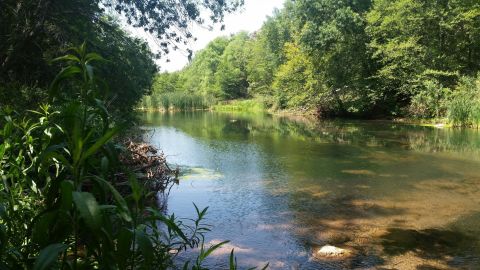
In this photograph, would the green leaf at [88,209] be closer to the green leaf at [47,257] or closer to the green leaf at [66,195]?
the green leaf at [66,195]

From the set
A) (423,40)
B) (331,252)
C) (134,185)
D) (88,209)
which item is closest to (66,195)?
(88,209)

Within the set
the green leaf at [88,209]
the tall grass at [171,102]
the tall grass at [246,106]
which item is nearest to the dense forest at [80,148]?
the green leaf at [88,209]

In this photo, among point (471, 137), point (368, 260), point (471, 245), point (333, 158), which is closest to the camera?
point (368, 260)

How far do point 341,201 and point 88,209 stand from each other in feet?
22.8

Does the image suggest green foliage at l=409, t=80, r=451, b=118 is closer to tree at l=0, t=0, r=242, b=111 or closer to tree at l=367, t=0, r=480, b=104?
tree at l=367, t=0, r=480, b=104

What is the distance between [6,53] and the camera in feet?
20.0

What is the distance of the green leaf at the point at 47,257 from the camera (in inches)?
49.9

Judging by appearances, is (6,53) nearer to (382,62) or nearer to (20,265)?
(20,265)

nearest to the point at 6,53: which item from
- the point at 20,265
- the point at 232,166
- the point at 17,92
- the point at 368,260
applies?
the point at 17,92

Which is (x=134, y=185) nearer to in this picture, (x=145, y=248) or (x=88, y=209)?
(x=145, y=248)

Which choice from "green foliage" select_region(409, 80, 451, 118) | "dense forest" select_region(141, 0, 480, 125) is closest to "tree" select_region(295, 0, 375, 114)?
"dense forest" select_region(141, 0, 480, 125)

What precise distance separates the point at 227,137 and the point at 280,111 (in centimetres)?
2052

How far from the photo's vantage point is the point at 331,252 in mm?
5230

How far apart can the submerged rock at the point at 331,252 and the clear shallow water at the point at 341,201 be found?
0.34 feet
